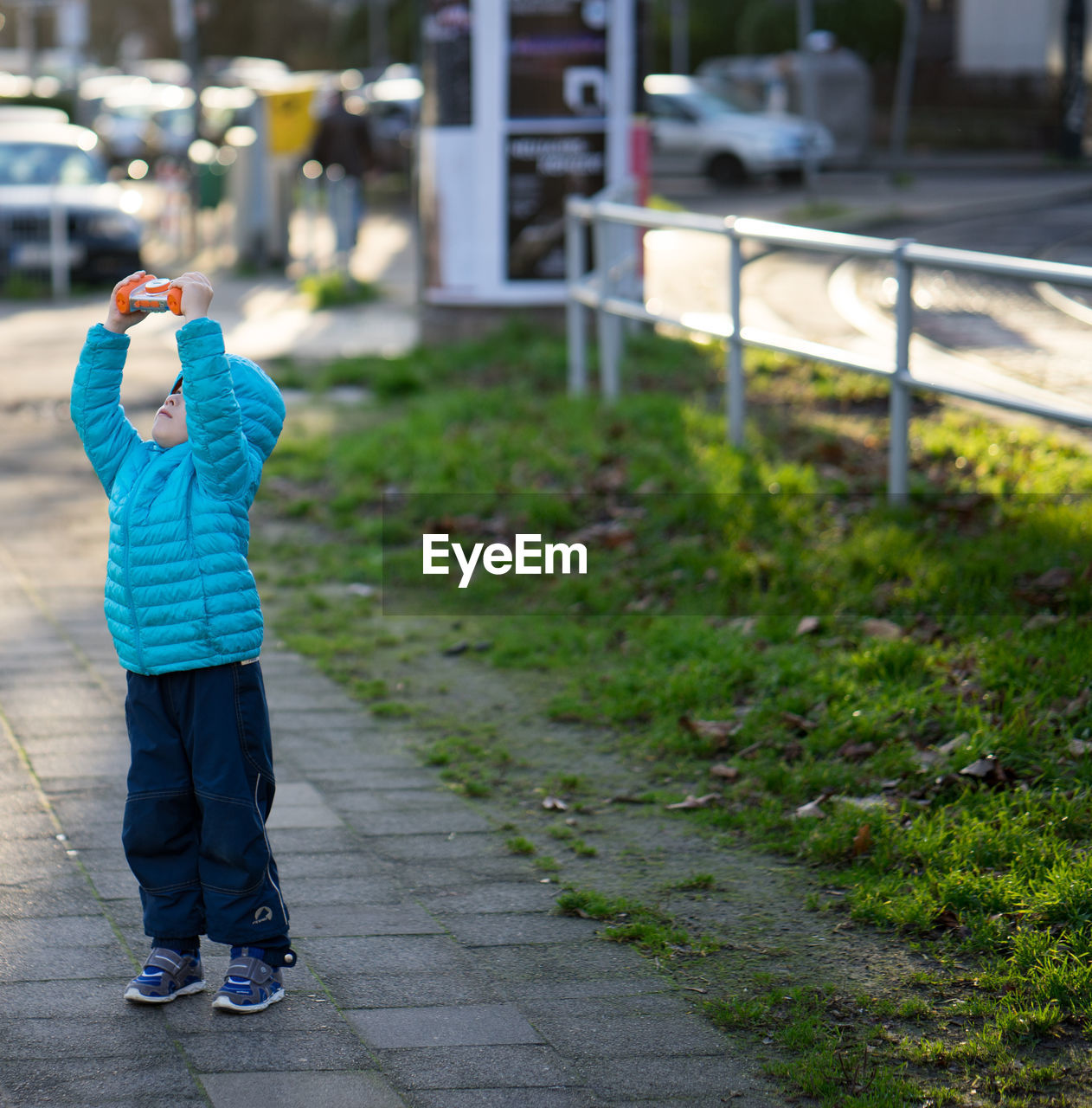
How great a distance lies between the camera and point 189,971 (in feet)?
11.8

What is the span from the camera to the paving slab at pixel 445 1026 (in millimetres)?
3426

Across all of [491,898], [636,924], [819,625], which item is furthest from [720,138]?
[636,924]

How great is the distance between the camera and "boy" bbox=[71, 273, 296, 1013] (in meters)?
3.46

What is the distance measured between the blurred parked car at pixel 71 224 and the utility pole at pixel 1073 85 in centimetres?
2028

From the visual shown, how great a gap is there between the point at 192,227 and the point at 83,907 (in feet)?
58.9

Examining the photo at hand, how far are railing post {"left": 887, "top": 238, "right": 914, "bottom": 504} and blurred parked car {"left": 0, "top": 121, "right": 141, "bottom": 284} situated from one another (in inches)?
476

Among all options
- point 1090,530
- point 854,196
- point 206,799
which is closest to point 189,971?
point 206,799

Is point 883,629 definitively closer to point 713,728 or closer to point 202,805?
point 713,728

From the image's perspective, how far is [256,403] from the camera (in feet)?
11.9

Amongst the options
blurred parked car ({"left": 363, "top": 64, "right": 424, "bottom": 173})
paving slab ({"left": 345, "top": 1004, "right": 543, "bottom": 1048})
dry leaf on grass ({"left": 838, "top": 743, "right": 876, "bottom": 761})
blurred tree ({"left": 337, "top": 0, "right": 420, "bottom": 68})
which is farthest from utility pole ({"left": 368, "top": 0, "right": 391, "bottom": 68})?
paving slab ({"left": 345, "top": 1004, "right": 543, "bottom": 1048})

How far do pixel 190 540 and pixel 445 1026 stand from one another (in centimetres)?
113

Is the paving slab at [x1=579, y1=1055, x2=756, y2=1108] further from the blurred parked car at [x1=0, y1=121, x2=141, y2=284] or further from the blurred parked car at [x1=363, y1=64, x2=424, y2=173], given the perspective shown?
the blurred parked car at [x1=363, y1=64, x2=424, y2=173]

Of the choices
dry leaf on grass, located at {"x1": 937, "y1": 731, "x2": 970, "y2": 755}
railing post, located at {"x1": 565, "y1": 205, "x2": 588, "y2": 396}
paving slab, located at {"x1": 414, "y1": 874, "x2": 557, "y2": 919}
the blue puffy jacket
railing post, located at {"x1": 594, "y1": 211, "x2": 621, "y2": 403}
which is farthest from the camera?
railing post, located at {"x1": 565, "y1": 205, "x2": 588, "y2": 396}

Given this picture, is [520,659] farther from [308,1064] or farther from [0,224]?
[0,224]
